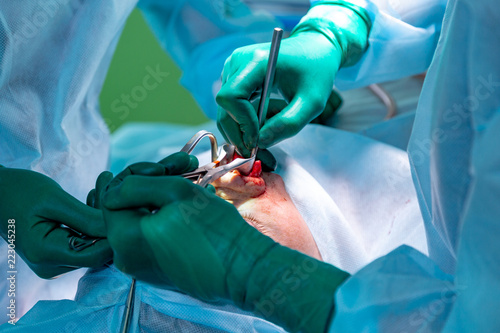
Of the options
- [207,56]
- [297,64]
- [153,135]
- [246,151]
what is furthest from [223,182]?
[153,135]

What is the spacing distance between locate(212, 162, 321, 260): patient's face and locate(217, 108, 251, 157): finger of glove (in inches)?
1.9

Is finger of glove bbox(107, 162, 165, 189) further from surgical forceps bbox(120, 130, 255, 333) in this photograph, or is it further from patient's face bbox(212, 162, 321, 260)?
patient's face bbox(212, 162, 321, 260)

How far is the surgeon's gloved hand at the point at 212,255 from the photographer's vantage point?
55 cm

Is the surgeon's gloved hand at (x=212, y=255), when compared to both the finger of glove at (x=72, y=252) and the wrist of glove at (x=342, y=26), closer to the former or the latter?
the finger of glove at (x=72, y=252)

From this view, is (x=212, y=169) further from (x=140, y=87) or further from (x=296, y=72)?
(x=140, y=87)

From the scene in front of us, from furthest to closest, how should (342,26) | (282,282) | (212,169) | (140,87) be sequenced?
(140,87), (342,26), (212,169), (282,282)

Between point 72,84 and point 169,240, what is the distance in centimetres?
56

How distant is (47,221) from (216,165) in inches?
12.7

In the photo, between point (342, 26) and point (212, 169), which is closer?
point (212, 169)

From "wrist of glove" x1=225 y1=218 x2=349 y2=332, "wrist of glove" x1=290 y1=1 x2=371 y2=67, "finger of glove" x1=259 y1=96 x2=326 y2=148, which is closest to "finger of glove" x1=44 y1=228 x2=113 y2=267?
"wrist of glove" x1=225 y1=218 x2=349 y2=332

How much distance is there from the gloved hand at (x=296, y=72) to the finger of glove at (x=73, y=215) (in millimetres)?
311

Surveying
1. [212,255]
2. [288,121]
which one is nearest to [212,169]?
[288,121]

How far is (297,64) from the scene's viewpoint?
97 cm

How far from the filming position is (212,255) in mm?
566
